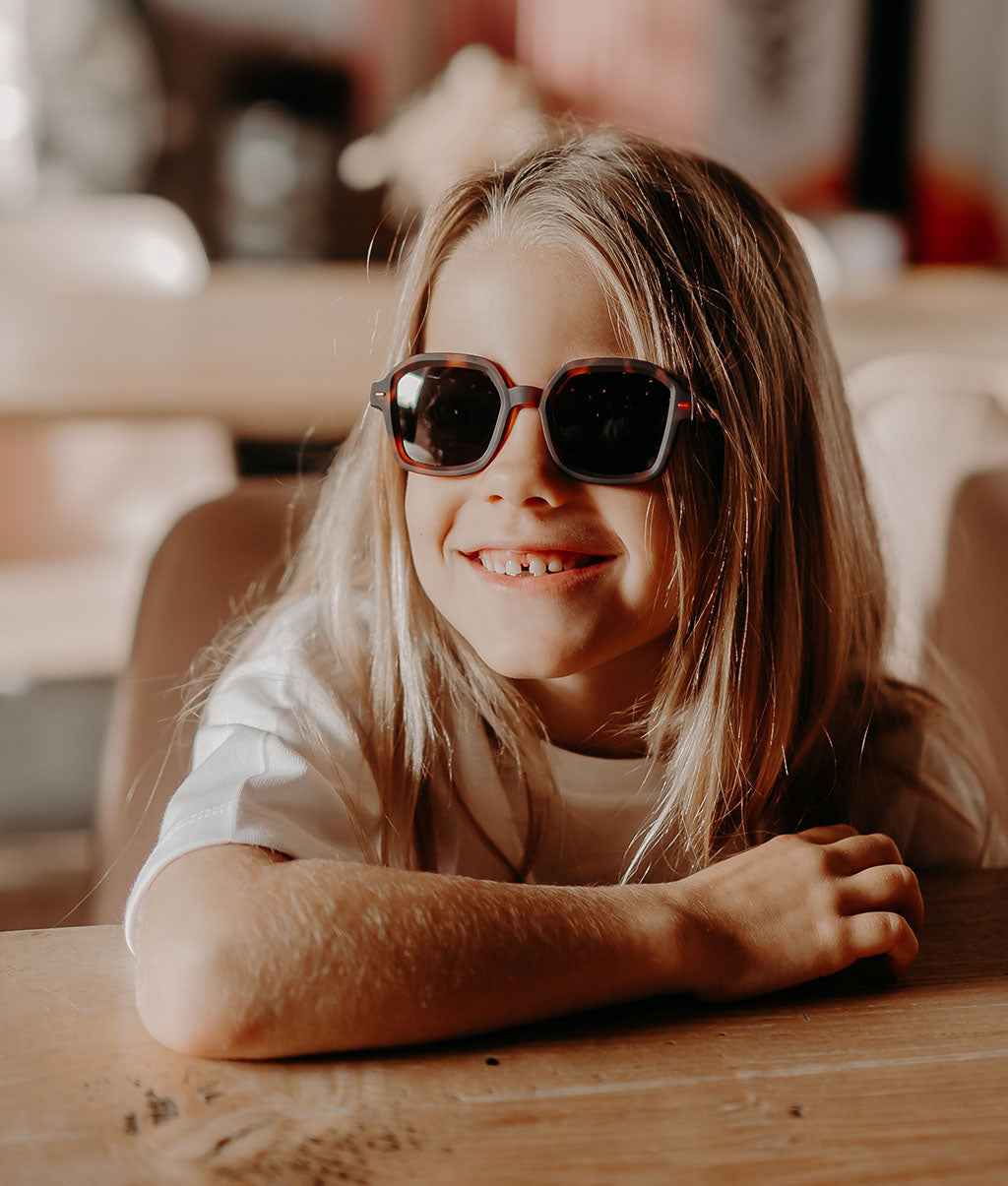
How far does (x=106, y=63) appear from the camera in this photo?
11.7 feet

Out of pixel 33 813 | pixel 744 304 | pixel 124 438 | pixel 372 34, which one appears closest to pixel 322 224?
pixel 372 34

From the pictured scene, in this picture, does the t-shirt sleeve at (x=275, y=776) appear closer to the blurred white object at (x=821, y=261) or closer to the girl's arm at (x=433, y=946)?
the girl's arm at (x=433, y=946)

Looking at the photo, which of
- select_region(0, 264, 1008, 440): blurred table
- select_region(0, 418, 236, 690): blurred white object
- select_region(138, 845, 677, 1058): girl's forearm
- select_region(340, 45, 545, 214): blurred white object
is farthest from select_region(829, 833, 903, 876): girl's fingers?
select_region(340, 45, 545, 214): blurred white object

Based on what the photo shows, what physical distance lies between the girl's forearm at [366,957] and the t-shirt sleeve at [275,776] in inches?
1.7

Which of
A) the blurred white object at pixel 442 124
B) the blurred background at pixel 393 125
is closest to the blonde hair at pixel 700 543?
the blurred background at pixel 393 125

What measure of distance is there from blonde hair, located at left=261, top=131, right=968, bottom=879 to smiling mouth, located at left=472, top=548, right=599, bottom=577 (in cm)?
7

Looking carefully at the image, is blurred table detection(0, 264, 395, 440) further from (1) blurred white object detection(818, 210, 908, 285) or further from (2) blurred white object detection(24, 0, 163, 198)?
(1) blurred white object detection(818, 210, 908, 285)

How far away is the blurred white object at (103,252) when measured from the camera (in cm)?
278

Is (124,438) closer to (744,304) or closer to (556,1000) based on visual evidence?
(744,304)

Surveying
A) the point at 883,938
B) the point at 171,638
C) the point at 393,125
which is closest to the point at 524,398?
the point at 883,938

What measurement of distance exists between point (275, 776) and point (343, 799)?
7 cm

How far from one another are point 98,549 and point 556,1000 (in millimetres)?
1924

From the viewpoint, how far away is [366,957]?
0.58 m

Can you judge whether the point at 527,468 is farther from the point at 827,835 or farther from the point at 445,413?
the point at 827,835
